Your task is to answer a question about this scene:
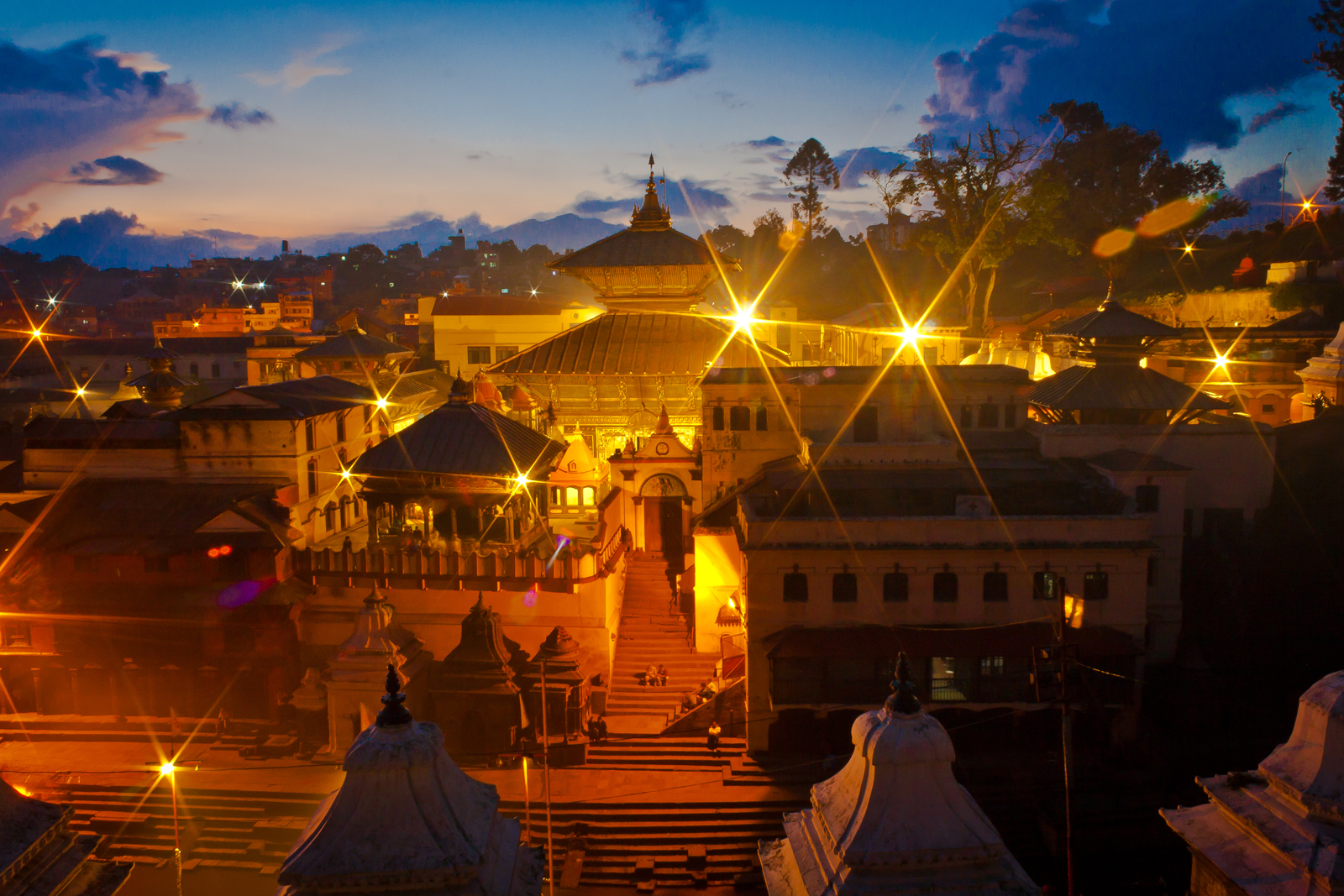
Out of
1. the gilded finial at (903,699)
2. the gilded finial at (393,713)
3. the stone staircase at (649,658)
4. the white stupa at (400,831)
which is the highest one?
the gilded finial at (903,699)

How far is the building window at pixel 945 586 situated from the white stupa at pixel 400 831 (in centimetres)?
1705

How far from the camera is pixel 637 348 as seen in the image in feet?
120

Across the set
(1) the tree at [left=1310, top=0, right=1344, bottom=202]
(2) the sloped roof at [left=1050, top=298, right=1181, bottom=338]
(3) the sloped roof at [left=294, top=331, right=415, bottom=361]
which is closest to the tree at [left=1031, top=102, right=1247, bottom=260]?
(1) the tree at [left=1310, top=0, right=1344, bottom=202]

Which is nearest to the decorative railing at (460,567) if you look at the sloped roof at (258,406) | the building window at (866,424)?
the sloped roof at (258,406)

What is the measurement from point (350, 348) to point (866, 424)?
28929mm

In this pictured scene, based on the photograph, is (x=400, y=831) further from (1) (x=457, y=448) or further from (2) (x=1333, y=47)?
(2) (x=1333, y=47)

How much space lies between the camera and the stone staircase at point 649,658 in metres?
24.6

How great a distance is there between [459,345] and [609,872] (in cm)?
4484

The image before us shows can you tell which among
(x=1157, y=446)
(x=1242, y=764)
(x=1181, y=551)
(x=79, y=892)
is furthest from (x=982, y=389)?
(x=79, y=892)

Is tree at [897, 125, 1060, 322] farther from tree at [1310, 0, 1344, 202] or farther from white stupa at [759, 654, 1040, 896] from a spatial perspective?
white stupa at [759, 654, 1040, 896]

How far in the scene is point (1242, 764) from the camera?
2175cm

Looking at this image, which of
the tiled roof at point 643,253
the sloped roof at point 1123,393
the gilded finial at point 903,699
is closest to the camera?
the gilded finial at point 903,699

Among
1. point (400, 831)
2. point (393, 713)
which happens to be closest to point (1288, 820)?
point (400, 831)

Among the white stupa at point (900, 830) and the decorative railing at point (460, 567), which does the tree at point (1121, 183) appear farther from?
the white stupa at point (900, 830)
